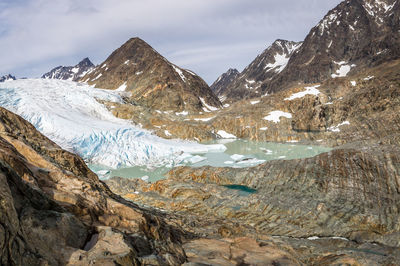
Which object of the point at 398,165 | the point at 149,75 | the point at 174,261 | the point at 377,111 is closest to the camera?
the point at 174,261

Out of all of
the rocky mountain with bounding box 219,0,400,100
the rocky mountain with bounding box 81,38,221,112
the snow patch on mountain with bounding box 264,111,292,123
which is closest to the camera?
the snow patch on mountain with bounding box 264,111,292,123

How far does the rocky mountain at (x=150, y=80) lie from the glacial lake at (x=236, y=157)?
113 feet

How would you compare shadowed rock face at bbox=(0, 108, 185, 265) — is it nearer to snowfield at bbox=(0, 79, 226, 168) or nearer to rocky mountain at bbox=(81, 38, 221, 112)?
snowfield at bbox=(0, 79, 226, 168)

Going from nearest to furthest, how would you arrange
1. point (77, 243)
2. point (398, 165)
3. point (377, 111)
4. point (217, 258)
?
point (77, 243), point (217, 258), point (398, 165), point (377, 111)

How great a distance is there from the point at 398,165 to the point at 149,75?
84184 millimetres

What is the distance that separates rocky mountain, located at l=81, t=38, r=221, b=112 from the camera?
85812 mm

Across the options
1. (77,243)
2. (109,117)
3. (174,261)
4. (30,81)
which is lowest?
(174,261)

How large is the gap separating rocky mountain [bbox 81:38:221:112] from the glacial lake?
113 feet

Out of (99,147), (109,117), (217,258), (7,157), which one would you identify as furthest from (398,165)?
(109,117)

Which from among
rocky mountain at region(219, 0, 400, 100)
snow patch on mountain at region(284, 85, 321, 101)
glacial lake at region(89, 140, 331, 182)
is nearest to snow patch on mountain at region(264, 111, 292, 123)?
snow patch on mountain at region(284, 85, 321, 101)

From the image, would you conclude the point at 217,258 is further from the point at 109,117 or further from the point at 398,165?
the point at 109,117

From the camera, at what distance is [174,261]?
20.5ft

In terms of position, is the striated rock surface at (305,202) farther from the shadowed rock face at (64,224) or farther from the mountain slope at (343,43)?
the mountain slope at (343,43)

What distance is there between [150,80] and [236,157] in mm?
59958
